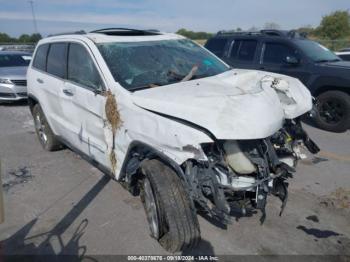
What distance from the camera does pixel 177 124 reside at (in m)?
2.75

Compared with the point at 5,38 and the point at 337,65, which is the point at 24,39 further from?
the point at 337,65

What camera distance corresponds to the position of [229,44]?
849 centimetres

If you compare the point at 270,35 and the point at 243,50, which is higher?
the point at 270,35

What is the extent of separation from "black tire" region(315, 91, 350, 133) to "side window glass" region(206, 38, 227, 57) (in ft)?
8.99

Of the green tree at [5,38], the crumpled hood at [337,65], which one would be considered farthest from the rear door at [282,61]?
the green tree at [5,38]

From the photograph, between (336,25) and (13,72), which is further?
(336,25)

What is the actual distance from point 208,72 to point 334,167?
2486 mm

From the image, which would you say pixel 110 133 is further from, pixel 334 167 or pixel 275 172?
pixel 334 167

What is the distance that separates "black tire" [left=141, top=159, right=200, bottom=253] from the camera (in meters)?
2.81

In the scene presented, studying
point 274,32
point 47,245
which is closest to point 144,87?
point 47,245

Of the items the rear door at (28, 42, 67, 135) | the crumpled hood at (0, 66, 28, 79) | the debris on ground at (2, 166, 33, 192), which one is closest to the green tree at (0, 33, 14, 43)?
the crumpled hood at (0, 66, 28, 79)

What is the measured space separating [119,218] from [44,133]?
8.73 ft

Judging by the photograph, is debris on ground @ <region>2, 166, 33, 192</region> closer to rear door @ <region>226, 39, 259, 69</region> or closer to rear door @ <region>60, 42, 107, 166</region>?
rear door @ <region>60, 42, 107, 166</region>

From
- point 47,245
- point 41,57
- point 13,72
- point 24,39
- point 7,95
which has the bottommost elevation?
point 24,39
